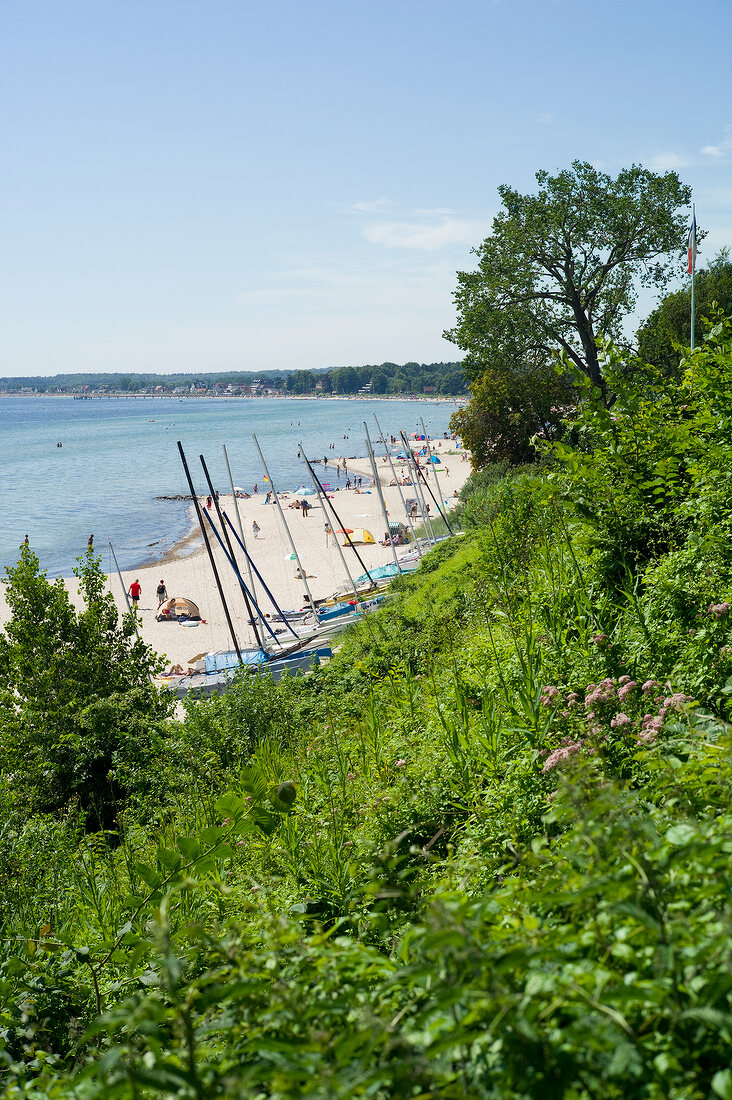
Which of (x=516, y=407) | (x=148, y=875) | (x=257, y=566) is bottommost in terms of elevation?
(x=257, y=566)

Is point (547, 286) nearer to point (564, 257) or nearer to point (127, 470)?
point (564, 257)

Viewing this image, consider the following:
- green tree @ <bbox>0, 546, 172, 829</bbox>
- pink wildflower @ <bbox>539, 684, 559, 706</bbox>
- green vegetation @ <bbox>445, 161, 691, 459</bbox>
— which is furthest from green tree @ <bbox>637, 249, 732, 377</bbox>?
pink wildflower @ <bbox>539, 684, 559, 706</bbox>

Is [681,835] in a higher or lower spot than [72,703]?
higher

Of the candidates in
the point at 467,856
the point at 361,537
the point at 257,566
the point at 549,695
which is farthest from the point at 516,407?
the point at 467,856

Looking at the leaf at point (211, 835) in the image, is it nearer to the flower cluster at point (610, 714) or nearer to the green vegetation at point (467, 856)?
the green vegetation at point (467, 856)

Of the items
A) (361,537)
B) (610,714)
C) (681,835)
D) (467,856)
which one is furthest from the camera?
(361,537)

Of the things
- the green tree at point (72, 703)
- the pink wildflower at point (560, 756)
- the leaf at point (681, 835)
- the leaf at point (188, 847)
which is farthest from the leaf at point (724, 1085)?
the green tree at point (72, 703)

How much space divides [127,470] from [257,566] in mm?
53842

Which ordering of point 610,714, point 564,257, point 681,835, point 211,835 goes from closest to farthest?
point 681,835
point 211,835
point 610,714
point 564,257

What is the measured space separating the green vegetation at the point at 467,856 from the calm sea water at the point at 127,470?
1504 inches

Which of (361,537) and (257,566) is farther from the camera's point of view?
(361,537)

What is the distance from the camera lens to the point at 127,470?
294 feet

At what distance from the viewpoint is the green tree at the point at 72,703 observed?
10.4m

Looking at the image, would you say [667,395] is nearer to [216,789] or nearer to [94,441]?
[216,789]
